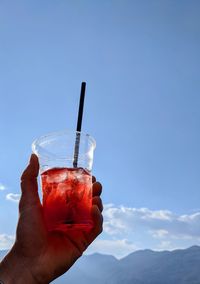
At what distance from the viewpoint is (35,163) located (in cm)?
539

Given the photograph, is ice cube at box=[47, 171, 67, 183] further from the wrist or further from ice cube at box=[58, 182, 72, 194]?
the wrist

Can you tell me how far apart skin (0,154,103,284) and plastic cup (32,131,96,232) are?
0.61 feet

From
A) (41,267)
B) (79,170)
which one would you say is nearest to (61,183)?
(79,170)

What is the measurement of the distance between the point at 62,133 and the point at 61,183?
64 cm

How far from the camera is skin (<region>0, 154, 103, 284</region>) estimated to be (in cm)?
492

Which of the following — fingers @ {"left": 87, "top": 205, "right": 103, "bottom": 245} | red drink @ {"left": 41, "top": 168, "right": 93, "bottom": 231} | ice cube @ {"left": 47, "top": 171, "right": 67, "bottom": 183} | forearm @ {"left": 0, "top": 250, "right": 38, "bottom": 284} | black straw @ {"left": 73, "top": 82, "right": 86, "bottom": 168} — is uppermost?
black straw @ {"left": 73, "top": 82, "right": 86, "bottom": 168}

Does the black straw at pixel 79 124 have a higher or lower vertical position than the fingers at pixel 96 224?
higher

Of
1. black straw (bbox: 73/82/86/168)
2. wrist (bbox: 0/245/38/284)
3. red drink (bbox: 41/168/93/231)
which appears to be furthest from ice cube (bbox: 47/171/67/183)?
wrist (bbox: 0/245/38/284)

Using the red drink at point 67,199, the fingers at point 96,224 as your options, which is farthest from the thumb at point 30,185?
the fingers at point 96,224

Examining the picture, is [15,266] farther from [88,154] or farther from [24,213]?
[88,154]

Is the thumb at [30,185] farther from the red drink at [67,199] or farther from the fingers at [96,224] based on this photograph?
the fingers at [96,224]

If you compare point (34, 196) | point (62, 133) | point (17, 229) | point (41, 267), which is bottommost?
point (41, 267)

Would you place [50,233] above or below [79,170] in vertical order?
below

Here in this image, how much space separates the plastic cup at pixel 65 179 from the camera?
16.0ft
